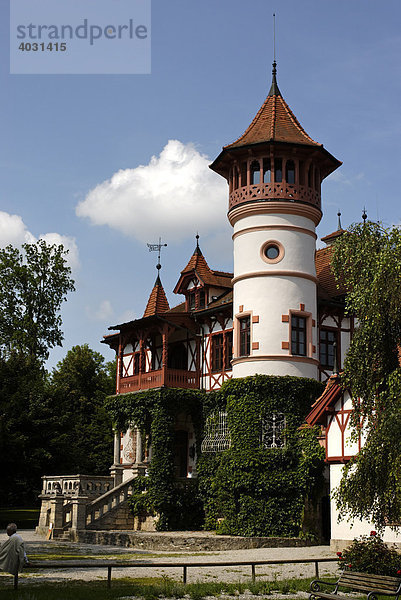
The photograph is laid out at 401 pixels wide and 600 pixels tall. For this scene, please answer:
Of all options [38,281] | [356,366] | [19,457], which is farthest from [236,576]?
[38,281]

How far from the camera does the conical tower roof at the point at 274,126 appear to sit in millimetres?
29484

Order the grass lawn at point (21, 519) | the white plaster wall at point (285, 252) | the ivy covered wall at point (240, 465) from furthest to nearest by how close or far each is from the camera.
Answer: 1. the grass lawn at point (21, 519)
2. the white plaster wall at point (285, 252)
3. the ivy covered wall at point (240, 465)

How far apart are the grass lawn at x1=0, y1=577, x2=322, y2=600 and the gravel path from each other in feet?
1.87

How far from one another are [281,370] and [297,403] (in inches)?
51.4

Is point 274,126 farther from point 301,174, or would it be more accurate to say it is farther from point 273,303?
point 273,303

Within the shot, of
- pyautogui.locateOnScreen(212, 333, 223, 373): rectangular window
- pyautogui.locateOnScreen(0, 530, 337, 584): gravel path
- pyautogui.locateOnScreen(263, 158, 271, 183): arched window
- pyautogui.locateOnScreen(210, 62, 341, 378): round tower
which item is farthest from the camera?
pyautogui.locateOnScreen(212, 333, 223, 373): rectangular window

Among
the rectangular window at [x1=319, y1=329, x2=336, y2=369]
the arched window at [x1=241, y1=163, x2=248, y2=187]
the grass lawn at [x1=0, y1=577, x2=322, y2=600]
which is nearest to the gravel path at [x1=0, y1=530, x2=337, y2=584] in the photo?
the grass lawn at [x1=0, y1=577, x2=322, y2=600]

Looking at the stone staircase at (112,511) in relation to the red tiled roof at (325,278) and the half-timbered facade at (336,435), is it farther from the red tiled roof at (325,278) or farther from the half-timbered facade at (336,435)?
the red tiled roof at (325,278)

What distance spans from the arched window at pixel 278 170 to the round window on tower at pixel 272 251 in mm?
2355

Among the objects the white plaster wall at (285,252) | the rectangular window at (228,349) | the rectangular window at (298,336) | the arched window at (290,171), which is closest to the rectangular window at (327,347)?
the rectangular window at (298,336)

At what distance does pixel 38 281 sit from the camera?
43.0m

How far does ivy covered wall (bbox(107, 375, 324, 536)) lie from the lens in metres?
26.3

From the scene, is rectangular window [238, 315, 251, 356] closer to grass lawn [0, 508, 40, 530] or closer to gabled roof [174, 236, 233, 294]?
gabled roof [174, 236, 233, 294]

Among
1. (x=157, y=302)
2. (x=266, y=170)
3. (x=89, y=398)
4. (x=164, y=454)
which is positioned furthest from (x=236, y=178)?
(x=89, y=398)
